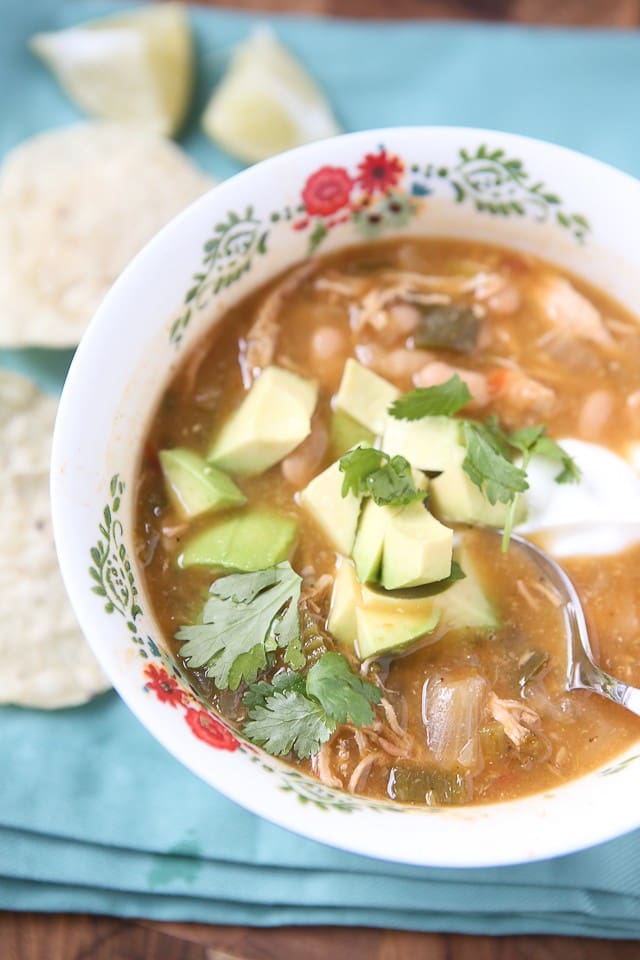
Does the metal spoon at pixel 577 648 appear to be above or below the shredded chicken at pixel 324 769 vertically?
above

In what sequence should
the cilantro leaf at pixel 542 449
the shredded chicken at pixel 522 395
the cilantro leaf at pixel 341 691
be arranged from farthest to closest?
the shredded chicken at pixel 522 395
the cilantro leaf at pixel 542 449
the cilantro leaf at pixel 341 691

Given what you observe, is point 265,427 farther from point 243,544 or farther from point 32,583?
point 32,583

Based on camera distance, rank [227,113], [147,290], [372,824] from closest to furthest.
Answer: [372,824] → [147,290] → [227,113]

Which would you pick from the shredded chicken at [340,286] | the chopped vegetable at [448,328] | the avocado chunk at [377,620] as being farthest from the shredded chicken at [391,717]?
the shredded chicken at [340,286]

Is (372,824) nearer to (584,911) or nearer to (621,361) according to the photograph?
(584,911)

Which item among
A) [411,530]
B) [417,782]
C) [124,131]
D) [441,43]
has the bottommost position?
[417,782]

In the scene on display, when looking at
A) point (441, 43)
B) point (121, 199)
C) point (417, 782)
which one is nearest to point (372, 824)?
point (417, 782)

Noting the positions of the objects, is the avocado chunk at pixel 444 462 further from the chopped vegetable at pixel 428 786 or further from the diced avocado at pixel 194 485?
the chopped vegetable at pixel 428 786

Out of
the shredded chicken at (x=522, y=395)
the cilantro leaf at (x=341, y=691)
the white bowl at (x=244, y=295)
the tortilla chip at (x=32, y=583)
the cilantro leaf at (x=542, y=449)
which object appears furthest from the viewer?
the tortilla chip at (x=32, y=583)
